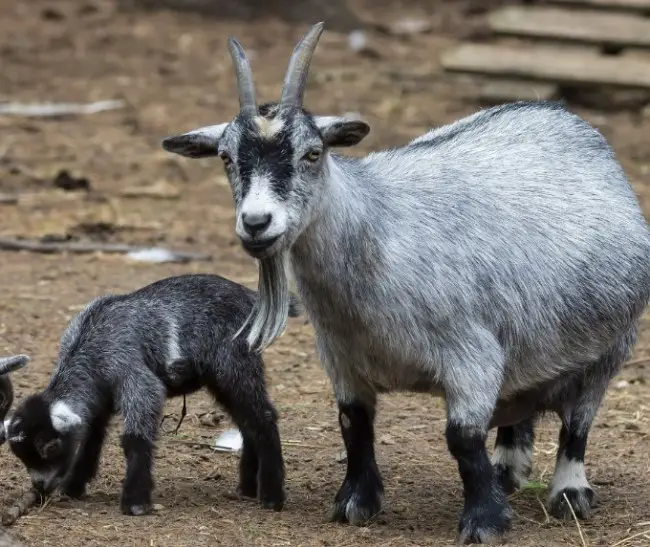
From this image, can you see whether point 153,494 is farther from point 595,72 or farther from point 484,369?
point 595,72

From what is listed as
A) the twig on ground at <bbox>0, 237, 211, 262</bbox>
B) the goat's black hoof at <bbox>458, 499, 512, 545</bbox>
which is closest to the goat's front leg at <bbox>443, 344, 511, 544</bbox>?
the goat's black hoof at <bbox>458, 499, 512, 545</bbox>

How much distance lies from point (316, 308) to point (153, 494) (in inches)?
41.1

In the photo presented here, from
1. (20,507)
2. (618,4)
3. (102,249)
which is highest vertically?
(618,4)

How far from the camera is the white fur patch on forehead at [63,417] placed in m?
5.57

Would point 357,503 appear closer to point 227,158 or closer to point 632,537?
point 632,537

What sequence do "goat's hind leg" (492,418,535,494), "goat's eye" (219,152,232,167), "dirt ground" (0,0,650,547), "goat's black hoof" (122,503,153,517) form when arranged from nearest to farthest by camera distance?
"goat's eye" (219,152,232,167) → "goat's black hoof" (122,503,153,517) → "dirt ground" (0,0,650,547) → "goat's hind leg" (492,418,535,494)

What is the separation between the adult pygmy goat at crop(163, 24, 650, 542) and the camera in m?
5.04

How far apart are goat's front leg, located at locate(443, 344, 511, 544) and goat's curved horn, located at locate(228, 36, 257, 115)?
1113mm

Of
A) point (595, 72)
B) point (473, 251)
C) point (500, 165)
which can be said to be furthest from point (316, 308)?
point (595, 72)

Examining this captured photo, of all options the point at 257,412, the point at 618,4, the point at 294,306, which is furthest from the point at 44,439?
the point at 618,4

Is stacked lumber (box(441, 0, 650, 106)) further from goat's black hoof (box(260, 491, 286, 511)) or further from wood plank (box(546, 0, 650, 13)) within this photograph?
goat's black hoof (box(260, 491, 286, 511))

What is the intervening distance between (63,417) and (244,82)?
1.44m

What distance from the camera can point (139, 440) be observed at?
217 inches

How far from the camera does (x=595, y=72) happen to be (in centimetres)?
1382
